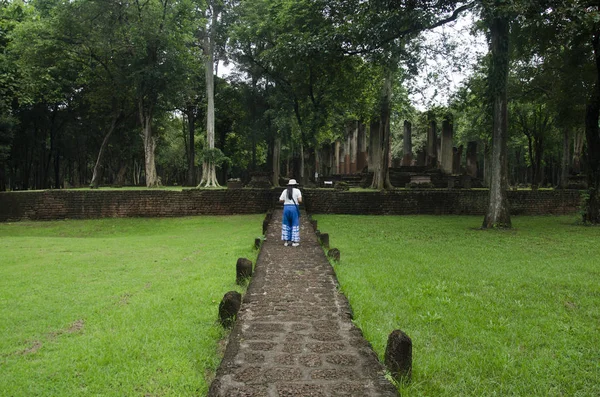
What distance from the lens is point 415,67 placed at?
1475cm

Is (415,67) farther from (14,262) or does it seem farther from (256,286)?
(14,262)

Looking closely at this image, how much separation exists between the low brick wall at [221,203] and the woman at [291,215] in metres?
9.34

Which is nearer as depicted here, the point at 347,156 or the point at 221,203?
the point at 221,203

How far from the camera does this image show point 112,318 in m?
5.04

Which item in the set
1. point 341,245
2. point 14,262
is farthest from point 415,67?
point 14,262

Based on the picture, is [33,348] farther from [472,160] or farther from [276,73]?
[472,160]

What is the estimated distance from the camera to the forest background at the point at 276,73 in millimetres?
13375

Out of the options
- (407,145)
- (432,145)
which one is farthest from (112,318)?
(407,145)

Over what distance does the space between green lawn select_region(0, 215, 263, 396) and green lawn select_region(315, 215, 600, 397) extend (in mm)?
1794

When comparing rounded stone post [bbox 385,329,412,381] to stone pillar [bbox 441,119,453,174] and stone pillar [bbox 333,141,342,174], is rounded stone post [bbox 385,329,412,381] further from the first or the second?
stone pillar [bbox 333,141,342,174]

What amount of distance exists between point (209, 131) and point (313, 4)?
1094 cm

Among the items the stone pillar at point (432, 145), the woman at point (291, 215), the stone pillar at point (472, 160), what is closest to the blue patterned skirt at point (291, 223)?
the woman at point (291, 215)

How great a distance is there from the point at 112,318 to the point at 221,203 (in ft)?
46.9

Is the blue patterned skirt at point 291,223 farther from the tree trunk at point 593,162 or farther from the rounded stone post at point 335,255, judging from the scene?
the tree trunk at point 593,162
